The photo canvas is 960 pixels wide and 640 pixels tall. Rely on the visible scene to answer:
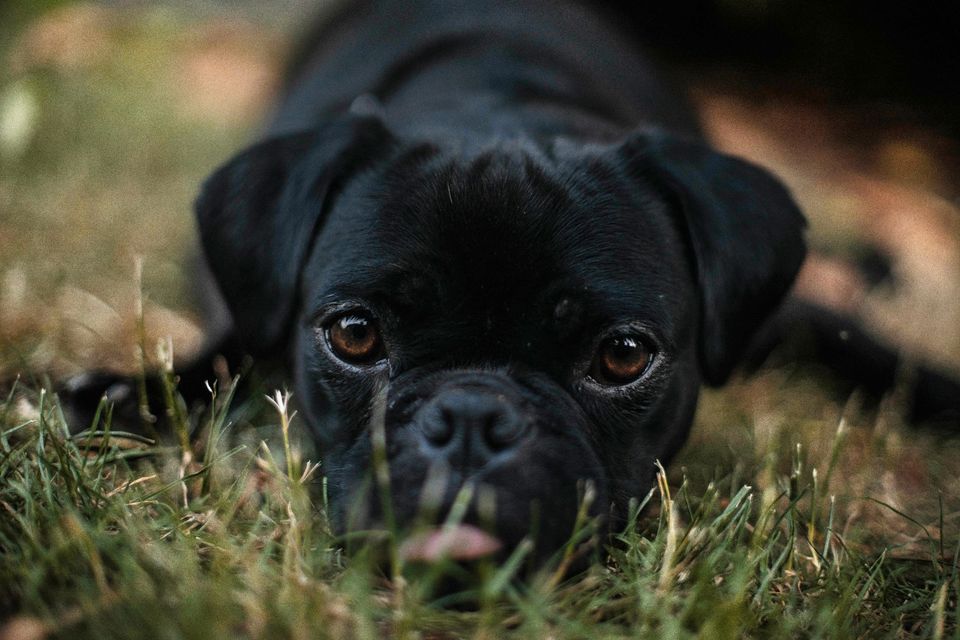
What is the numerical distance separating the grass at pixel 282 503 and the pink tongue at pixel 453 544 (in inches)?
1.3

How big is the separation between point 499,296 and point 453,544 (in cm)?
67

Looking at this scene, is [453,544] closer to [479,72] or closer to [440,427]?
[440,427]

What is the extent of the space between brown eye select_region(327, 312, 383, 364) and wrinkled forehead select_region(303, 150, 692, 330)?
0.06 meters

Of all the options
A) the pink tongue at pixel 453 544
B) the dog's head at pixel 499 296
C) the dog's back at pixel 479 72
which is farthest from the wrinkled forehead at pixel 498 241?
the pink tongue at pixel 453 544

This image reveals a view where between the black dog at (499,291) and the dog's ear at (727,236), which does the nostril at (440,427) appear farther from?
the dog's ear at (727,236)

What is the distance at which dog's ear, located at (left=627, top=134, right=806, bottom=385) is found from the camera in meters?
2.40

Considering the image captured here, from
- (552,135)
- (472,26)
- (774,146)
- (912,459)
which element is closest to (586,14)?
(472,26)

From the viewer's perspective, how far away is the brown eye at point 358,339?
217 centimetres

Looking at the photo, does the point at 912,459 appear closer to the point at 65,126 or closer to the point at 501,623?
the point at 501,623

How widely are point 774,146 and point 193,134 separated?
3937mm

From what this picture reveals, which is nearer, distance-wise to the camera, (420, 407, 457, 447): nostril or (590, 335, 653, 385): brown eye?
(420, 407, 457, 447): nostril

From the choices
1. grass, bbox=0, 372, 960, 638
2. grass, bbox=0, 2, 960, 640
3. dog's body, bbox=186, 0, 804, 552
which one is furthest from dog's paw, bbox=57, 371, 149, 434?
Result: dog's body, bbox=186, 0, 804, 552

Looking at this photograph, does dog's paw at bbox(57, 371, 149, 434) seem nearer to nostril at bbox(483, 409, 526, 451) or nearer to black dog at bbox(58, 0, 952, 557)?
black dog at bbox(58, 0, 952, 557)

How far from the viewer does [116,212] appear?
4.56 metres
